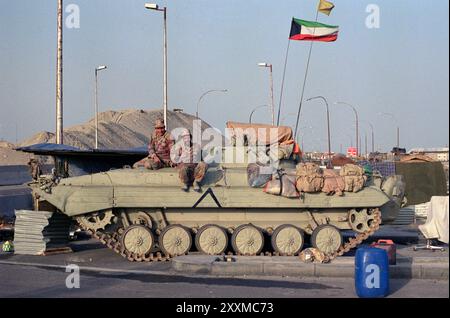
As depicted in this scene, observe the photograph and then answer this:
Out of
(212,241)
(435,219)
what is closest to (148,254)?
(212,241)

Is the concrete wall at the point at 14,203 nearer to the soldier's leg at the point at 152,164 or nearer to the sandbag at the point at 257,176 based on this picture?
the soldier's leg at the point at 152,164

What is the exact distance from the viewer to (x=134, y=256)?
628 inches

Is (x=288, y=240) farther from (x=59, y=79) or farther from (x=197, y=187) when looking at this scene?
(x=59, y=79)

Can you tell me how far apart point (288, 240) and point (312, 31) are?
30.9ft

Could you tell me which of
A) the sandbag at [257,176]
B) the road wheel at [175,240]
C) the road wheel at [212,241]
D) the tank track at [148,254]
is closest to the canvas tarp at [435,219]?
the tank track at [148,254]

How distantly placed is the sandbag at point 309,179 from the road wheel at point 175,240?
2.71 metres

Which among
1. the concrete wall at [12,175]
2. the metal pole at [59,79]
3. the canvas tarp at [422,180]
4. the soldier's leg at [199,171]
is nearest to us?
the soldier's leg at [199,171]

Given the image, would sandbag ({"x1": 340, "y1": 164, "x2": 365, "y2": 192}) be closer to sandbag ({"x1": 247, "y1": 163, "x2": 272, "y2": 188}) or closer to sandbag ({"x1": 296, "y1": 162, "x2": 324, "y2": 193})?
sandbag ({"x1": 296, "y1": 162, "x2": 324, "y2": 193})

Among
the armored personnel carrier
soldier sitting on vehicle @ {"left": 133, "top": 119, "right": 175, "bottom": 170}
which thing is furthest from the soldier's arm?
the armored personnel carrier

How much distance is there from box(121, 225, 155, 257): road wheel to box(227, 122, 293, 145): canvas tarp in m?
3.29

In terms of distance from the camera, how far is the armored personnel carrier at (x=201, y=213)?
52.5 feet

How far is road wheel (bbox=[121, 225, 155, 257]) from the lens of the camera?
15992 mm
